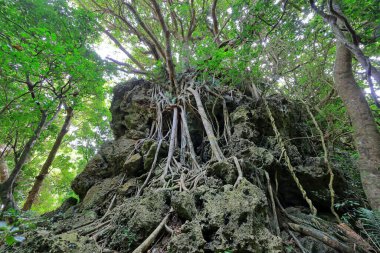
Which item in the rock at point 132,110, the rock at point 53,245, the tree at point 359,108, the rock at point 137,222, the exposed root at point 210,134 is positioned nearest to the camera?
the rock at point 53,245

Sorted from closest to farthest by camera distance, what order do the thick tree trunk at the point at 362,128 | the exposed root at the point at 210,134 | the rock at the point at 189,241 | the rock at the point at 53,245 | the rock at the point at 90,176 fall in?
the rock at the point at 189,241 → the rock at the point at 53,245 → the thick tree trunk at the point at 362,128 → the exposed root at the point at 210,134 → the rock at the point at 90,176

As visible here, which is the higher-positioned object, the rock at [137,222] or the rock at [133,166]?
the rock at [133,166]

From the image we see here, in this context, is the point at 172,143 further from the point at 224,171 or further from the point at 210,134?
the point at 224,171

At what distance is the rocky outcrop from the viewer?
6.40 ft

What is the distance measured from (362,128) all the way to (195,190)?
2376mm

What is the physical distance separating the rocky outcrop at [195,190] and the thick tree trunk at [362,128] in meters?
0.83

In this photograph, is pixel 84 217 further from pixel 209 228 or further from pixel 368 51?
pixel 368 51

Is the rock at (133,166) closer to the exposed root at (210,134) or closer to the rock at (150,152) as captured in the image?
the rock at (150,152)

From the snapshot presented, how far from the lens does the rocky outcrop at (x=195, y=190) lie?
1949 mm

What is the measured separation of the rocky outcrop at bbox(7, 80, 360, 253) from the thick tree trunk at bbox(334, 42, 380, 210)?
2.71 ft

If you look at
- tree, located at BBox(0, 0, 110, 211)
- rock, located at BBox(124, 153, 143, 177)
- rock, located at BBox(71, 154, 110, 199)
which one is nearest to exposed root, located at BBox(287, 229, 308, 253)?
rock, located at BBox(124, 153, 143, 177)

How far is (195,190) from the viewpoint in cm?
246

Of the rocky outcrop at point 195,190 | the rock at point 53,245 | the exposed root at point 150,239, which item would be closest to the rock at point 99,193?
the rocky outcrop at point 195,190

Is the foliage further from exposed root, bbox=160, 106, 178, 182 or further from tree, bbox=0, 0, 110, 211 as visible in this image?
tree, bbox=0, 0, 110, 211
